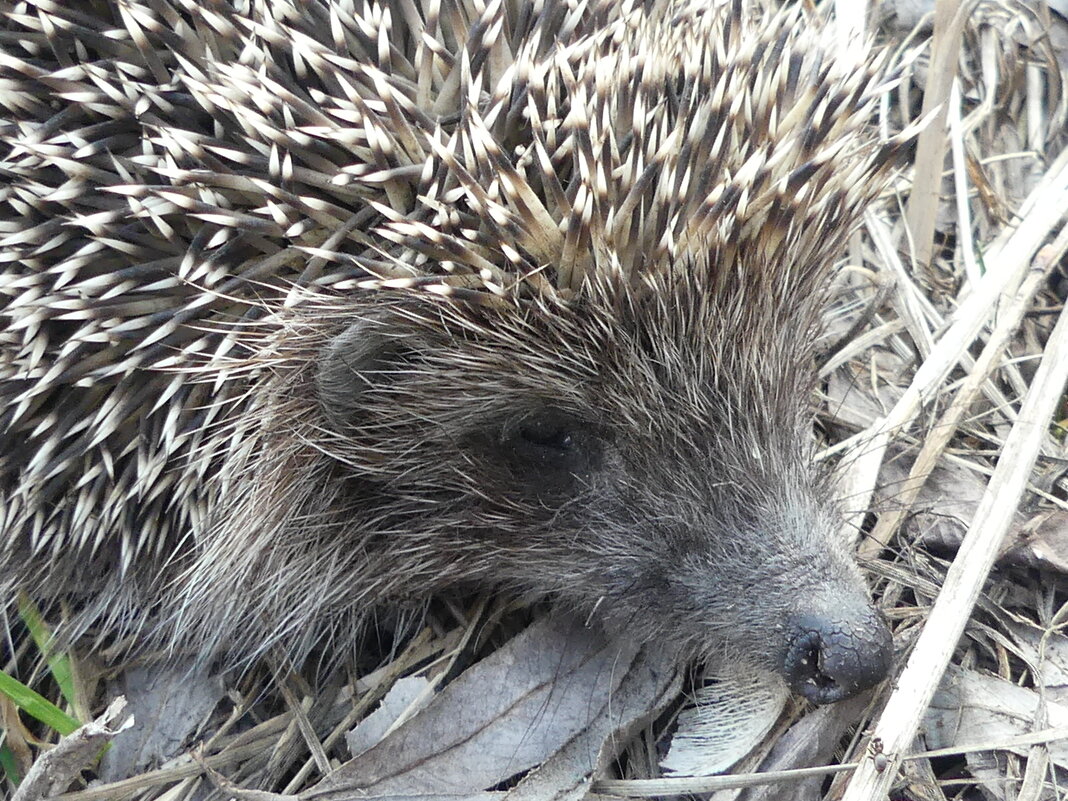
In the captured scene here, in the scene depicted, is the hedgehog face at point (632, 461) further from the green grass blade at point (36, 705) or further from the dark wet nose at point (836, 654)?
the green grass blade at point (36, 705)

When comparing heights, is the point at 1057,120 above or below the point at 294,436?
above

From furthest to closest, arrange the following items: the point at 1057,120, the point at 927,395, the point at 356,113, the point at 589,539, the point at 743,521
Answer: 1. the point at 1057,120
2. the point at 927,395
3. the point at 589,539
4. the point at 743,521
5. the point at 356,113

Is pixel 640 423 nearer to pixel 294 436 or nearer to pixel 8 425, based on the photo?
pixel 294 436

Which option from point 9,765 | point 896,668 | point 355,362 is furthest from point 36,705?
point 896,668

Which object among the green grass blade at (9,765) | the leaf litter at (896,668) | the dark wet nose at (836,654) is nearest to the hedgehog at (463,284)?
the dark wet nose at (836,654)

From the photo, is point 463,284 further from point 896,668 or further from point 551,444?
point 896,668

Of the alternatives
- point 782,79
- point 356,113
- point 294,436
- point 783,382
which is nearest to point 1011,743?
point 783,382

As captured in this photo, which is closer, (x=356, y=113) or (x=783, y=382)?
(x=356, y=113)

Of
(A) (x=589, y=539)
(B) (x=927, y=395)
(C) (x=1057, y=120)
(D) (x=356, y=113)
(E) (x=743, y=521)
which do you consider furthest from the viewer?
(C) (x=1057, y=120)
